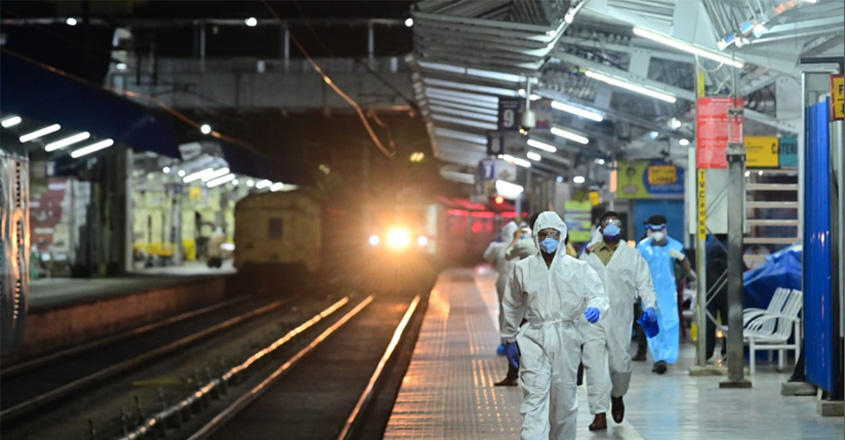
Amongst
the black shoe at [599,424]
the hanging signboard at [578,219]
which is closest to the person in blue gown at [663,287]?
the black shoe at [599,424]

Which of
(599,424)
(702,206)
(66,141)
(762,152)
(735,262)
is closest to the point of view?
(599,424)

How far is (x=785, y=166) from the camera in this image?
51.1ft

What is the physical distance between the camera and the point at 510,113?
21.3 metres

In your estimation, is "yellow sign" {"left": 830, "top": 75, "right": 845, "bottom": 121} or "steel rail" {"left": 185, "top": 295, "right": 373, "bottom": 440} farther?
"steel rail" {"left": 185, "top": 295, "right": 373, "bottom": 440}

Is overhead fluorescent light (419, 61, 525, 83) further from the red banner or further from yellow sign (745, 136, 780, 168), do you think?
the red banner

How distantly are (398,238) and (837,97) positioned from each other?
127ft

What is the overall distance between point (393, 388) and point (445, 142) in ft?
44.0

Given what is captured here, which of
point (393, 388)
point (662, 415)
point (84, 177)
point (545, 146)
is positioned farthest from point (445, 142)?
point (662, 415)

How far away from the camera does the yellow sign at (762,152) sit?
50.6 feet

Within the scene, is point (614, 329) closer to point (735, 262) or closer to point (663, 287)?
point (735, 262)

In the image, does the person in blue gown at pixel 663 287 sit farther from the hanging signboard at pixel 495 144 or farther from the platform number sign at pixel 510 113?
the hanging signboard at pixel 495 144

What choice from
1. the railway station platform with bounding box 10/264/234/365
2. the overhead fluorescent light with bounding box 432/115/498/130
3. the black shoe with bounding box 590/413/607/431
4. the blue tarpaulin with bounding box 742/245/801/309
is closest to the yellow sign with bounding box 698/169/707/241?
the blue tarpaulin with bounding box 742/245/801/309

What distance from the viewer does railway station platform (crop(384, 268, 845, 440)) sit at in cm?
1077

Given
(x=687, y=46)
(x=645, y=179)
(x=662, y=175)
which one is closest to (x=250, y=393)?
(x=687, y=46)
